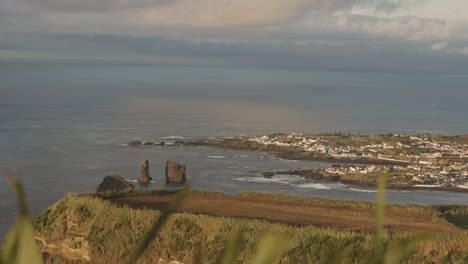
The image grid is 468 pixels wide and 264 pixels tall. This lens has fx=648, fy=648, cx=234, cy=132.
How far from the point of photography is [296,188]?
137 feet

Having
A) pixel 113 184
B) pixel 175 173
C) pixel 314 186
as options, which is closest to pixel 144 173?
pixel 175 173

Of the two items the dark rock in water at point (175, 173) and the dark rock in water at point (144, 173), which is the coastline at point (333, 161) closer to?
the dark rock in water at point (175, 173)

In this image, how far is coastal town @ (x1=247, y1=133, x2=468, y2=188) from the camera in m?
47.4

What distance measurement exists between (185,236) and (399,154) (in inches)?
1822

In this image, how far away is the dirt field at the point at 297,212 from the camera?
1449 cm

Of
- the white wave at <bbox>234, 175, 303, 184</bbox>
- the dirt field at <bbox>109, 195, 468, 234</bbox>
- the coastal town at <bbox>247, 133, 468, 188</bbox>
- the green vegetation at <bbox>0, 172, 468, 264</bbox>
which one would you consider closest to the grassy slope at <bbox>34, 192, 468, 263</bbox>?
the green vegetation at <bbox>0, 172, 468, 264</bbox>

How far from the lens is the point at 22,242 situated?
1072mm

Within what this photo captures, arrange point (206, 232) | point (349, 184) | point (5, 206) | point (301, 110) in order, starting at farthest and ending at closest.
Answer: point (301, 110)
point (349, 184)
point (5, 206)
point (206, 232)

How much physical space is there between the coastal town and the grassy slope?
1296 inches

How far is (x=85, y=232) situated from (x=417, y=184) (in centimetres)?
3519

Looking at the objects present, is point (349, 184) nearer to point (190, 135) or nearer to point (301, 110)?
point (190, 135)

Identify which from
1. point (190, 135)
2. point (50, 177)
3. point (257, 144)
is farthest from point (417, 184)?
point (190, 135)

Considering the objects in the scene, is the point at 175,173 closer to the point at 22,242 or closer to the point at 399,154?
the point at 399,154

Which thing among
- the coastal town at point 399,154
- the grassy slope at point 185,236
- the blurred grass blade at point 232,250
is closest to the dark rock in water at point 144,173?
the coastal town at point 399,154
